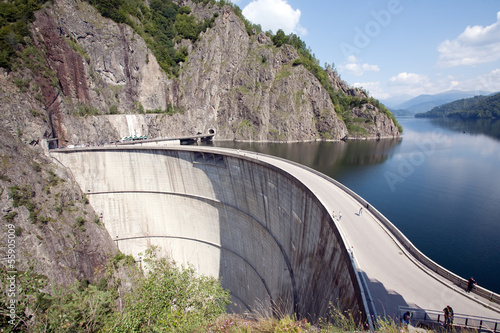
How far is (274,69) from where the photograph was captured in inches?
2665

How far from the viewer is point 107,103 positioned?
42.7 metres

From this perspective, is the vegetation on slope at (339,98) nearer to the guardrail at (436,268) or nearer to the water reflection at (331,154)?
the water reflection at (331,154)

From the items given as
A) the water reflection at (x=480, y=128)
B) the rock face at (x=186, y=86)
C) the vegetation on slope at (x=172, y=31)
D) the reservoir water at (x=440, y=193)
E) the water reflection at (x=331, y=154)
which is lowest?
the reservoir water at (x=440, y=193)

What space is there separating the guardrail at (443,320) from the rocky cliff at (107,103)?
29.3 feet

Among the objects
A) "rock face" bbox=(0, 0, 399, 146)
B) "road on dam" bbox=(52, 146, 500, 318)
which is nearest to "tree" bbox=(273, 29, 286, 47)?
"rock face" bbox=(0, 0, 399, 146)

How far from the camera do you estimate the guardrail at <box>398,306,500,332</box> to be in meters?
6.00

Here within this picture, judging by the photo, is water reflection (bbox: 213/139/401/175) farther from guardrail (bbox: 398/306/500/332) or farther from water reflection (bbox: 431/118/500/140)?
water reflection (bbox: 431/118/500/140)

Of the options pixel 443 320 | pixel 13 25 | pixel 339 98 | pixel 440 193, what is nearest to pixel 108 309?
pixel 443 320

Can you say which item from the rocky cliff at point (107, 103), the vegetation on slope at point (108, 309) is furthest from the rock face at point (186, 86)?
the vegetation on slope at point (108, 309)

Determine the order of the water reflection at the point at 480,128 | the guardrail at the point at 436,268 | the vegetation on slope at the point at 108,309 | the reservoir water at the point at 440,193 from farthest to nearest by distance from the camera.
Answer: the water reflection at the point at 480,128 → the reservoir water at the point at 440,193 → the guardrail at the point at 436,268 → the vegetation on slope at the point at 108,309

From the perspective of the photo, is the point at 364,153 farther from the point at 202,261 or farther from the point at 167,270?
the point at 167,270

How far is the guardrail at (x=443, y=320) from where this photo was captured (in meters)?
6.00

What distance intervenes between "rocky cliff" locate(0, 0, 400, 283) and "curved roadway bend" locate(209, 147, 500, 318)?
9030mm

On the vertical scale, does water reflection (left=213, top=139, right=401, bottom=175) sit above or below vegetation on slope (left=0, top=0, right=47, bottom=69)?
below
